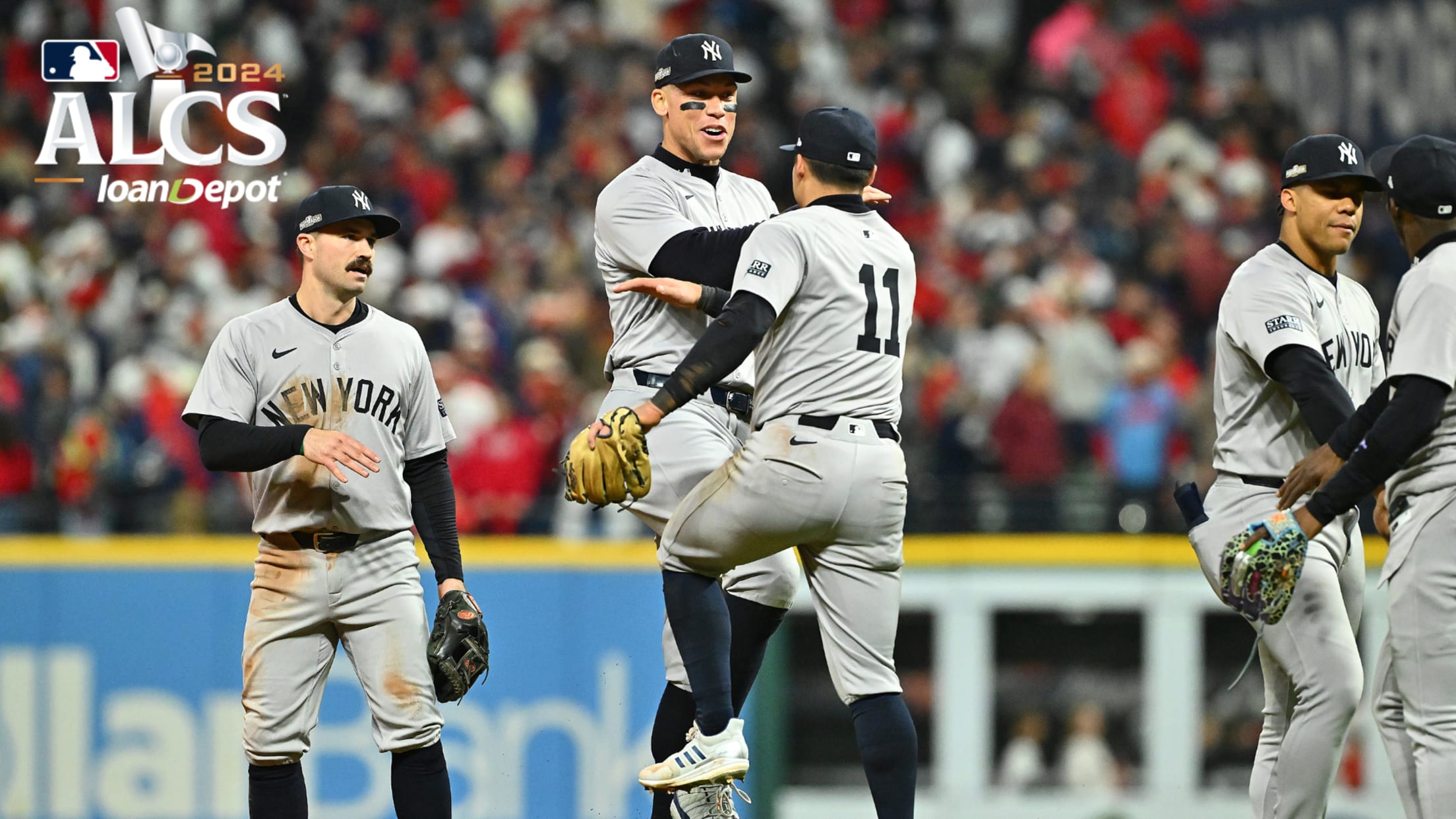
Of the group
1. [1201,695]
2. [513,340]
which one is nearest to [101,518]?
[513,340]

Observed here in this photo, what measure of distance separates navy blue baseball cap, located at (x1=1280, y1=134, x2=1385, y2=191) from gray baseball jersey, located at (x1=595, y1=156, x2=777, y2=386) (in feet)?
5.41

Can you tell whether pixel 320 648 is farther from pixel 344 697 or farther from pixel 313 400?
pixel 344 697

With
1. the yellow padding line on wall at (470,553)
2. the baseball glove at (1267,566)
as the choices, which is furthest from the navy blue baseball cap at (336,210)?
the yellow padding line on wall at (470,553)

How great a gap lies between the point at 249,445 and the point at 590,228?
22.8 feet

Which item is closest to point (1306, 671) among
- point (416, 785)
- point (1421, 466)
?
point (1421, 466)

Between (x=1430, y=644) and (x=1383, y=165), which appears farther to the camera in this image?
(x=1383, y=165)

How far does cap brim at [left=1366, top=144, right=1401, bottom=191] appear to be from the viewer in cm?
457

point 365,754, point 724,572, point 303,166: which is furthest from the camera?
point 303,166

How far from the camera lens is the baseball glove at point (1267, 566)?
447cm

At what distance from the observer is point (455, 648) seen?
4.88 metres

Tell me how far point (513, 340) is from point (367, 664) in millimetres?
5503

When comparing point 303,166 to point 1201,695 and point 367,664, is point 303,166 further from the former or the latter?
point 367,664

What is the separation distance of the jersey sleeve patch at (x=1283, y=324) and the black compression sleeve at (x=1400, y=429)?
1.28ft

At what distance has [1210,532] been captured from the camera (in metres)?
4.88
